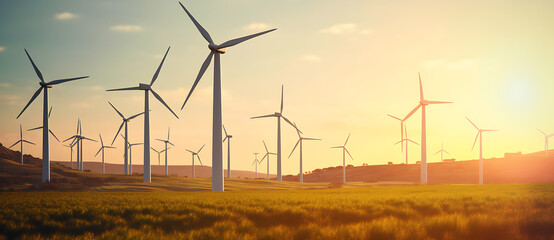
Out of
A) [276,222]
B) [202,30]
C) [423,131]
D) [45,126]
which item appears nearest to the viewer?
[276,222]

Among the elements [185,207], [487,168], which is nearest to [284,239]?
[185,207]

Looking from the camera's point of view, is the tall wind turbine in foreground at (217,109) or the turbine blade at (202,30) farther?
the turbine blade at (202,30)

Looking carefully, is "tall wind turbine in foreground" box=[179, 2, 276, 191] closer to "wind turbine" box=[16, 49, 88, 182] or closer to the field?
the field

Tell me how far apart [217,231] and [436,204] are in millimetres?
14164

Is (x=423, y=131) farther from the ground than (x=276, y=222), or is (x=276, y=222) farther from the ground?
(x=423, y=131)

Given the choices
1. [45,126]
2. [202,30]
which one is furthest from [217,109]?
[45,126]

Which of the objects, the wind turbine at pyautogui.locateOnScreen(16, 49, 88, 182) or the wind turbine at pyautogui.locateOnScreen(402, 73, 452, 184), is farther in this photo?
the wind turbine at pyautogui.locateOnScreen(402, 73, 452, 184)

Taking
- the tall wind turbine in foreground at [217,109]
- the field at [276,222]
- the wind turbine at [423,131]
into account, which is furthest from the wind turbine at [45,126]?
the wind turbine at [423,131]

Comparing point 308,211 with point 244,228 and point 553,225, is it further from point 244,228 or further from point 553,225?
point 553,225

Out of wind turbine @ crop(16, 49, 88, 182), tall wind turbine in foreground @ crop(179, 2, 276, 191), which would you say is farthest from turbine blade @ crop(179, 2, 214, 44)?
wind turbine @ crop(16, 49, 88, 182)

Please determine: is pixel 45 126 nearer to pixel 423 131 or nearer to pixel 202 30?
pixel 202 30

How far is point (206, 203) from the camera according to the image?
25.2 m

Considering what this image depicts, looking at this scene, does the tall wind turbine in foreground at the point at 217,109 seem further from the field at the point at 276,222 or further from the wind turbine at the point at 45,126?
the wind turbine at the point at 45,126

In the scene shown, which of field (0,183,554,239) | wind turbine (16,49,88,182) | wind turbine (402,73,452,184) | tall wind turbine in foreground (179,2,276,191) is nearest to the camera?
field (0,183,554,239)
